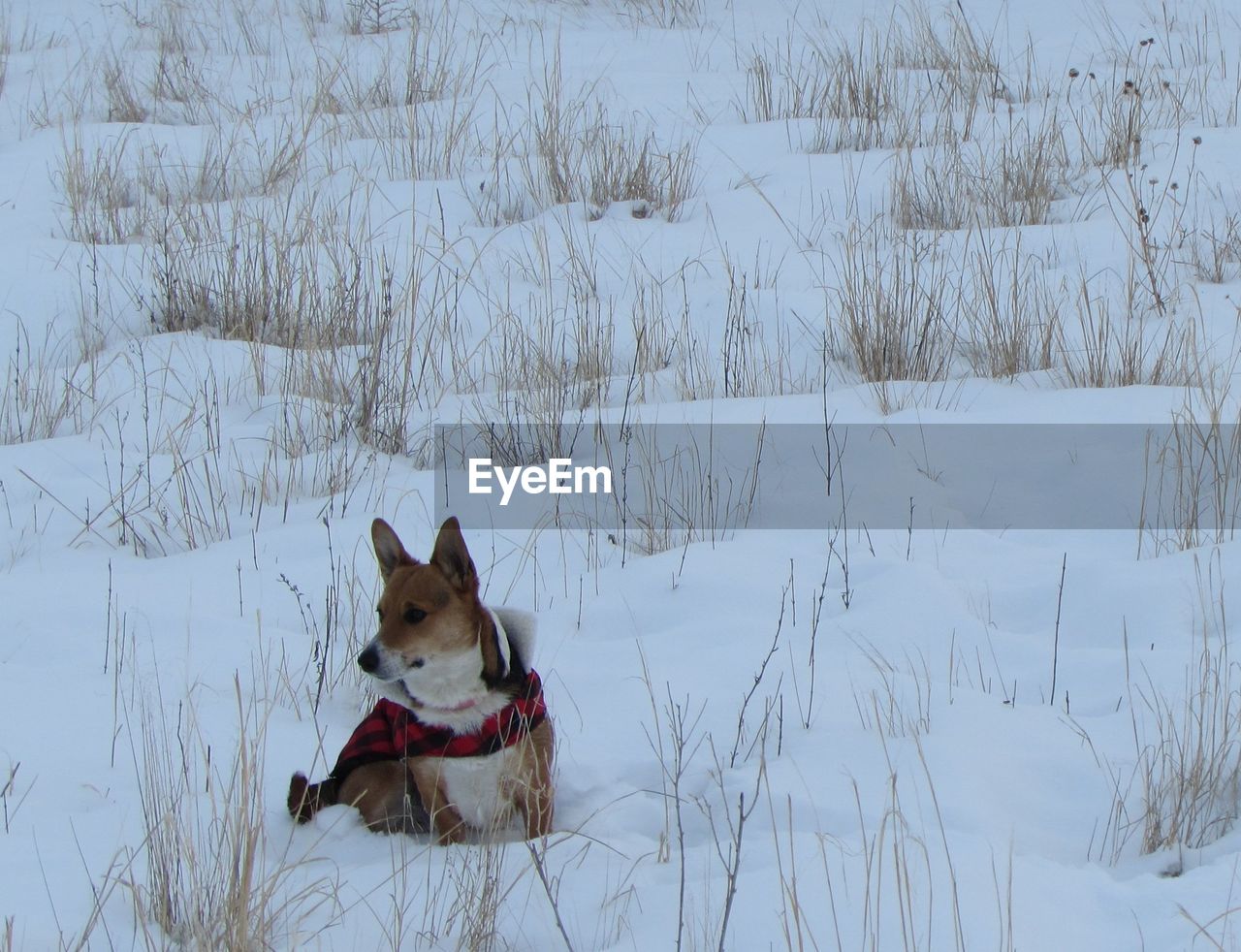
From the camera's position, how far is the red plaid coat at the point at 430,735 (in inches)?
95.2

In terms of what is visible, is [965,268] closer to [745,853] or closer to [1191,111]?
[1191,111]

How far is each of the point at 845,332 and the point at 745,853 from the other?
10.2ft

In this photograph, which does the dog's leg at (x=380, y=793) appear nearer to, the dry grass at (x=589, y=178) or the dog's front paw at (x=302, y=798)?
the dog's front paw at (x=302, y=798)

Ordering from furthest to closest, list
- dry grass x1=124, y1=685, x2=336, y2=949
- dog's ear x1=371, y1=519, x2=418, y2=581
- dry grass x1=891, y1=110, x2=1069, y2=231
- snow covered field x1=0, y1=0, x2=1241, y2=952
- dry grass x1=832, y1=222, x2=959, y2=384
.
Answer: dry grass x1=891, y1=110, x2=1069, y2=231
dry grass x1=832, y1=222, x2=959, y2=384
dog's ear x1=371, y1=519, x2=418, y2=581
snow covered field x1=0, y1=0, x2=1241, y2=952
dry grass x1=124, y1=685, x2=336, y2=949

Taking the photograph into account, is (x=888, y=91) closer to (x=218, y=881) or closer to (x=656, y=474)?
(x=656, y=474)

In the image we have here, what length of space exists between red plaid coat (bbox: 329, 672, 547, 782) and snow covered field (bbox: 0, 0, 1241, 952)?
16cm

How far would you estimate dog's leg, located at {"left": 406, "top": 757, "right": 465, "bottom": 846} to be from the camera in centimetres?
244

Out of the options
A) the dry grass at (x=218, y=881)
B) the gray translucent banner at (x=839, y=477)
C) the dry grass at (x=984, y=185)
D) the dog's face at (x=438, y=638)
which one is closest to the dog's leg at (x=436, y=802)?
the dog's face at (x=438, y=638)

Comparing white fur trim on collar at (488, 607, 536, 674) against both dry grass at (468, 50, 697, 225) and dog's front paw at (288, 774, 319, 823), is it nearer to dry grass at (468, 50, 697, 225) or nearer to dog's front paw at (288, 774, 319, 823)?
dog's front paw at (288, 774, 319, 823)

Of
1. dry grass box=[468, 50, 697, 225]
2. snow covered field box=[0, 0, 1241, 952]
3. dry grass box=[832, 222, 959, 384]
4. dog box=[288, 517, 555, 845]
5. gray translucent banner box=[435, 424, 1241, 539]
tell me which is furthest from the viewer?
dry grass box=[468, 50, 697, 225]

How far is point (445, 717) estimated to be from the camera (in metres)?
2.43

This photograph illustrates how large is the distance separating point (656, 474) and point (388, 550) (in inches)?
80.4

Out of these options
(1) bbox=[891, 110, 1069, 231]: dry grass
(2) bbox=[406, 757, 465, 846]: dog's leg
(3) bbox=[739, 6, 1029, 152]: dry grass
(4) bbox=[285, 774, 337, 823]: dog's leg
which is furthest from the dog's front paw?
(3) bbox=[739, 6, 1029, 152]: dry grass

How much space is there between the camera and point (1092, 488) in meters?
4.20
